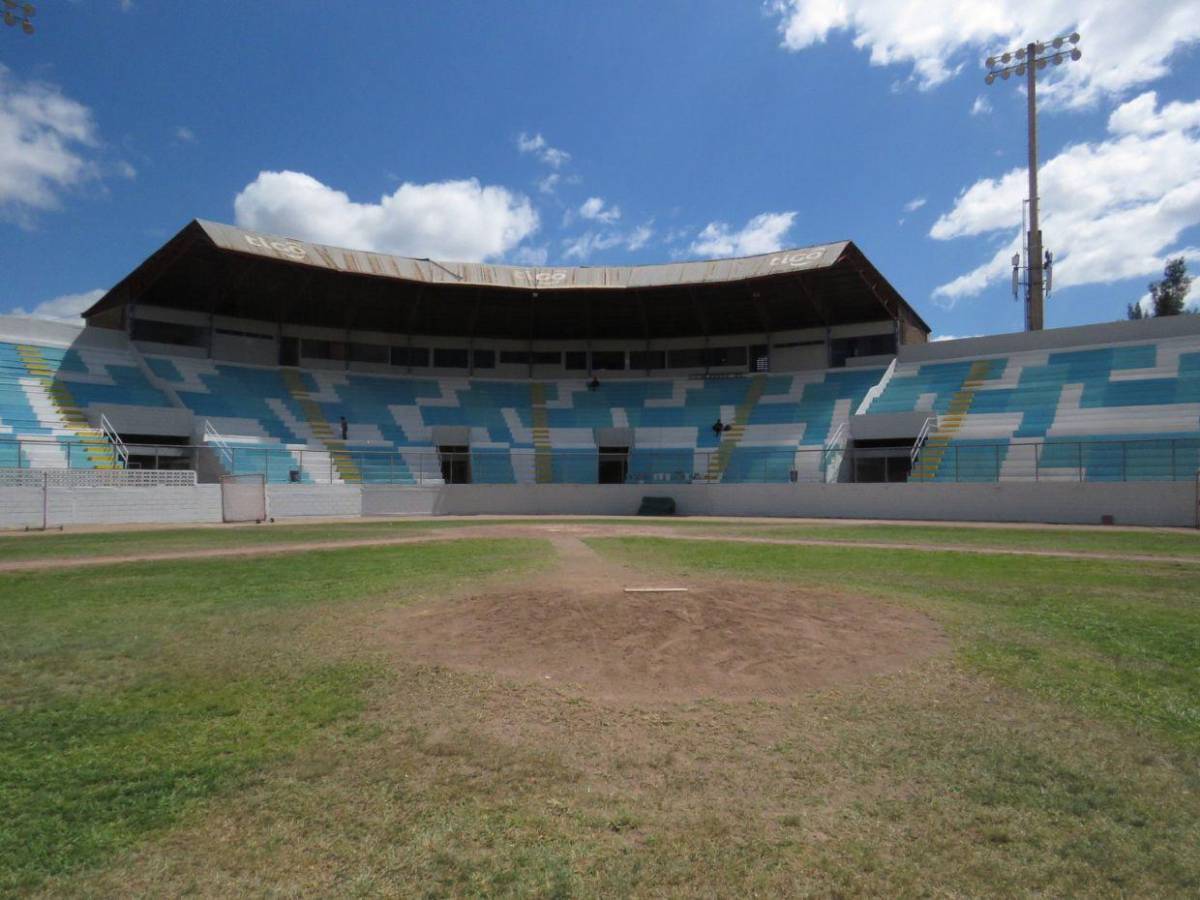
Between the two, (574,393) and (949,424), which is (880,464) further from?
(574,393)

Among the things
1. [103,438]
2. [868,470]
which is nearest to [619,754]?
[868,470]

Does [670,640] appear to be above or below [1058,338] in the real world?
below

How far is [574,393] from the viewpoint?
165ft

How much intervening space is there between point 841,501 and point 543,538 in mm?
18996

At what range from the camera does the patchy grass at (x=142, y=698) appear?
418 centimetres

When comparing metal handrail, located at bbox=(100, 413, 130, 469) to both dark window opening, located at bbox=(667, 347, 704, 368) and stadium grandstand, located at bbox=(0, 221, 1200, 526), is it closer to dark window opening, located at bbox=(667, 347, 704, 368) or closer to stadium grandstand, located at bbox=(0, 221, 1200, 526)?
stadium grandstand, located at bbox=(0, 221, 1200, 526)

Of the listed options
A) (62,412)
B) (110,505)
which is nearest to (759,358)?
(110,505)

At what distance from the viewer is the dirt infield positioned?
6.75m

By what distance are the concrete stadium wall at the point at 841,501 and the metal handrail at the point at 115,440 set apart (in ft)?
36.7

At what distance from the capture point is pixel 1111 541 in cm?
2191

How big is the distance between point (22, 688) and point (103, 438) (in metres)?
32.9

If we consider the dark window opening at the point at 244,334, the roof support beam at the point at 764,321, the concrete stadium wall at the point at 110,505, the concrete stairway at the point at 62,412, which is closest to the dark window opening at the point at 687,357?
the roof support beam at the point at 764,321

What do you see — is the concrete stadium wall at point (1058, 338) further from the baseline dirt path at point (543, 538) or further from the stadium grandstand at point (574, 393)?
the baseline dirt path at point (543, 538)

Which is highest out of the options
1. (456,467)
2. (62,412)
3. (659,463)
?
(62,412)
